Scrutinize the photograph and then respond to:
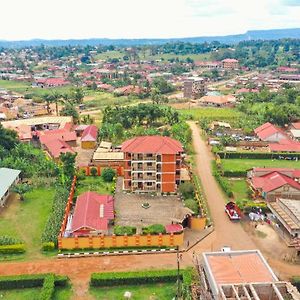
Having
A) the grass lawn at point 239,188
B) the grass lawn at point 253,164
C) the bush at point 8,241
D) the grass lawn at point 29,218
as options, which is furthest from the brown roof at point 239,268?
the grass lawn at point 253,164

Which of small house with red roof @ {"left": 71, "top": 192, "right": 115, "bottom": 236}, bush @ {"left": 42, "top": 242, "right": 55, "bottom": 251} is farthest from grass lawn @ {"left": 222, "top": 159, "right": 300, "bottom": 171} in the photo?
bush @ {"left": 42, "top": 242, "right": 55, "bottom": 251}

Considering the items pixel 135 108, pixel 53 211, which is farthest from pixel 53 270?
pixel 135 108

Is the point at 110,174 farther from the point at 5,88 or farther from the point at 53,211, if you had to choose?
the point at 5,88

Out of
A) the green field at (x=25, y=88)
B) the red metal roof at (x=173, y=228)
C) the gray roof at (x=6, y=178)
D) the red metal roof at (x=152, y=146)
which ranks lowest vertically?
the green field at (x=25, y=88)

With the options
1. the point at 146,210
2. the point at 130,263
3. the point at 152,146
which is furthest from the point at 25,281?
the point at 152,146

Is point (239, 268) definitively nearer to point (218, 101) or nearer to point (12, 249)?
point (12, 249)

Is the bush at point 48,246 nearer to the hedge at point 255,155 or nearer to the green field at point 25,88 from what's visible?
the hedge at point 255,155
